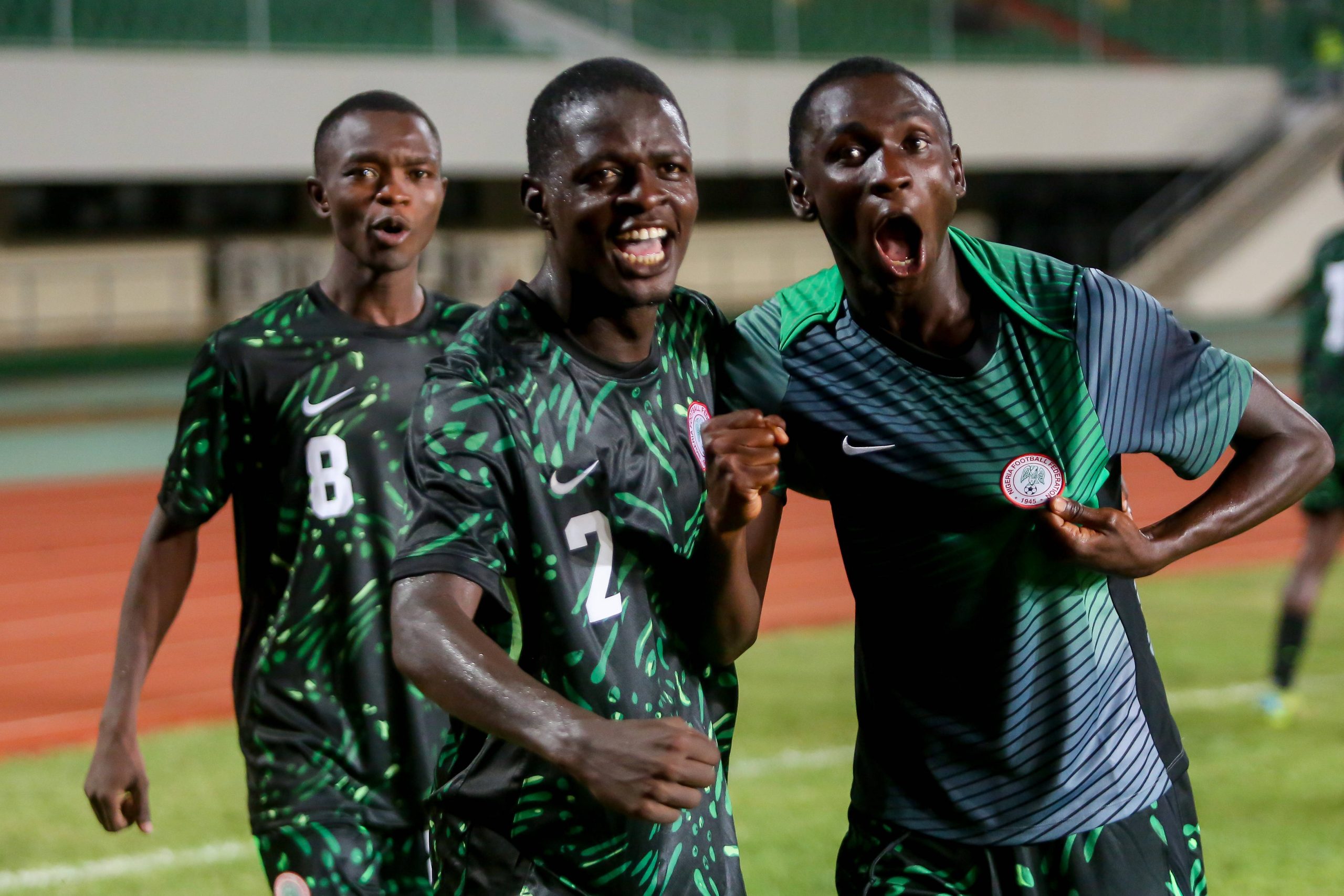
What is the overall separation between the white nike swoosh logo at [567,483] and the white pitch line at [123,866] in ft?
13.0

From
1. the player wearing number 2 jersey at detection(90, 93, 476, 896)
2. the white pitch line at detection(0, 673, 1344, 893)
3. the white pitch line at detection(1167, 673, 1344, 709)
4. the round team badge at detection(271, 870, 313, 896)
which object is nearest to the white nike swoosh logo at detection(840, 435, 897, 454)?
the player wearing number 2 jersey at detection(90, 93, 476, 896)

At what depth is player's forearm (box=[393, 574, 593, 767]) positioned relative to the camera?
2.04 metres

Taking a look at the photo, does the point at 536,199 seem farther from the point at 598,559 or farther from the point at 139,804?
the point at 139,804

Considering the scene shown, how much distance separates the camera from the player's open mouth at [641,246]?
237 cm

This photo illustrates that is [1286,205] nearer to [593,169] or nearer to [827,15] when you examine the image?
[827,15]

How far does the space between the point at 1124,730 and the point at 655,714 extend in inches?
32.0

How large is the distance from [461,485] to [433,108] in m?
18.5

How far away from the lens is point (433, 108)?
794 inches

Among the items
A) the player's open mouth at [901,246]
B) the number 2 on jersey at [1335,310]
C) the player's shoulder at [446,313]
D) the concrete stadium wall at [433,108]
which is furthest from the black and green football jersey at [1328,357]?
the concrete stadium wall at [433,108]

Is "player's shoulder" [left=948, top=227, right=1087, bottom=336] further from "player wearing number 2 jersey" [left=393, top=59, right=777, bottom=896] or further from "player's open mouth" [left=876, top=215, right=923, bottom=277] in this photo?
"player wearing number 2 jersey" [left=393, top=59, right=777, bottom=896]

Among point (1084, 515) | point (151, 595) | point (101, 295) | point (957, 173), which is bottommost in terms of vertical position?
point (101, 295)

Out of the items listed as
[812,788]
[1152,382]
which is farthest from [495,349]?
[812,788]

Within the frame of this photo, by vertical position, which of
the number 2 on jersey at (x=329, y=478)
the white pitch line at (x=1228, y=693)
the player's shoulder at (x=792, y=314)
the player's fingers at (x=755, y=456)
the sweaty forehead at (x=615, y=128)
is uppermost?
the sweaty forehead at (x=615, y=128)

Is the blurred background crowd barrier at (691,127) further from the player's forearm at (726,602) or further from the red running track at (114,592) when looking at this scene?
the player's forearm at (726,602)
